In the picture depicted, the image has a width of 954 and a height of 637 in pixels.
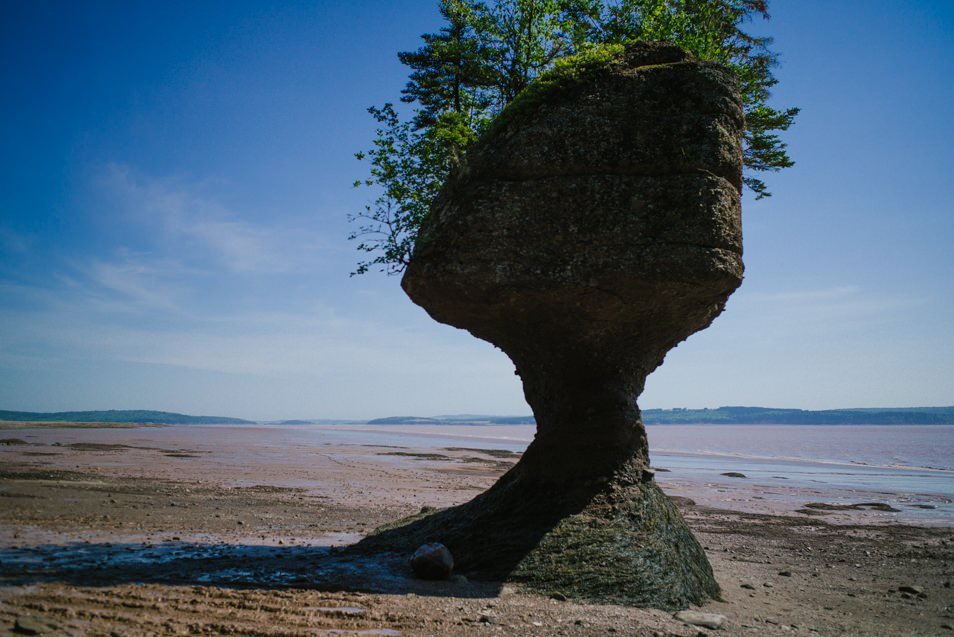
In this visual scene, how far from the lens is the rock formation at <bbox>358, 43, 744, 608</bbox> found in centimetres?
866

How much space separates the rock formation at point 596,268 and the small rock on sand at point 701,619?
0.37 metres

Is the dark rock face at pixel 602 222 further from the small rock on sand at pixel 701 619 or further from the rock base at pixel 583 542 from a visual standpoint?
the small rock on sand at pixel 701 619

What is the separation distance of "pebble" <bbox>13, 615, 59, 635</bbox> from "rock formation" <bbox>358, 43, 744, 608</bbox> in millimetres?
5078

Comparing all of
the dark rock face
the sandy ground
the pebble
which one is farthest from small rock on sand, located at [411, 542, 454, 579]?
the pebble

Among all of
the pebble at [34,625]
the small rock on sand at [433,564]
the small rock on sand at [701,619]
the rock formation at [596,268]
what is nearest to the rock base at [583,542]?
the rock formation at [596,268]

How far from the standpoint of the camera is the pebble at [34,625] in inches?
221

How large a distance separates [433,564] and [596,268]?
184 inches

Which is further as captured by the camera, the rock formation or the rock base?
the rock formation

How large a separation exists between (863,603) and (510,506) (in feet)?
17.6

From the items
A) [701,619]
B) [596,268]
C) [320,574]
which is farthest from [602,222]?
[320,574]

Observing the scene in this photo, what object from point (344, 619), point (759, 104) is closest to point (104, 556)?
point (344, 619)

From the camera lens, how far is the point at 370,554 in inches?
393

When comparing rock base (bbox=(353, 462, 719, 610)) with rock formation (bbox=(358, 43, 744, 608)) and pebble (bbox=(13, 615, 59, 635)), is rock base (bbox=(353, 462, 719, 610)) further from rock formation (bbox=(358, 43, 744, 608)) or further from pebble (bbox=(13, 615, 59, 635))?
pebble (bbox=(13, 615, 59, 635))

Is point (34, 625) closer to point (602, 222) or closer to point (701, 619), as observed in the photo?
point (701, 619)
